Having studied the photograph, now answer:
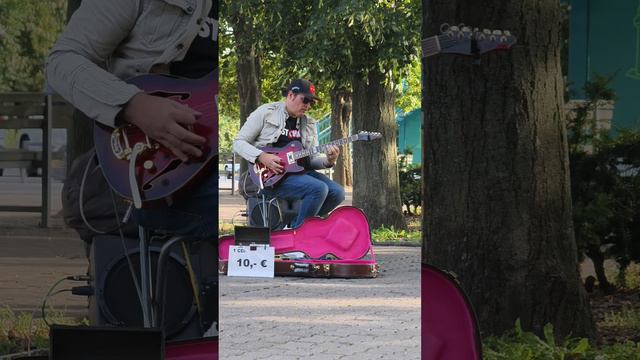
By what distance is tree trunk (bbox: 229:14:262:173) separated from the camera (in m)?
4.29

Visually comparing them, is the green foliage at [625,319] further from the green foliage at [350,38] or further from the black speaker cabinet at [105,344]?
the black speaker cabinet at [105,344]

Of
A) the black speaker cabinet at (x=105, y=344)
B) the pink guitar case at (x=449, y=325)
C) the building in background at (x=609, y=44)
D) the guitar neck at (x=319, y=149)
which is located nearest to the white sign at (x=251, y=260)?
the guitar neck at (x=319, y=149)

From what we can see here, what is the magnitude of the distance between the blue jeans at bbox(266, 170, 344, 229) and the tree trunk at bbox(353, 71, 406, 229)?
270 mm

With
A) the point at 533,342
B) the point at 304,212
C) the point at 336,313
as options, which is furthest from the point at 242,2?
the point at 304,212

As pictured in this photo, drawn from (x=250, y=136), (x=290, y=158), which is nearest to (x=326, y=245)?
(x=250, y=136)

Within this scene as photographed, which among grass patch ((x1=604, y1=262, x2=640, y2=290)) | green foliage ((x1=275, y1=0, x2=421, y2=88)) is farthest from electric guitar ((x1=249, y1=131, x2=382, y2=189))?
grass patch ((x1=604, y1=262, x2=640, y2=290))

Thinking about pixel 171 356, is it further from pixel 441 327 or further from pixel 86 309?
pixel 441 327

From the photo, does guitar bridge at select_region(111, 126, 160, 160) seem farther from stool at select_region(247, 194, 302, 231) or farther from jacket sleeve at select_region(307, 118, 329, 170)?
stool at select_region(247, 194, 302, 231)

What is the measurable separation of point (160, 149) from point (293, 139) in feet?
11.1

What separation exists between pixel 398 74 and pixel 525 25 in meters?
0.72

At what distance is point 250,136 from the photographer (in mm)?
7777

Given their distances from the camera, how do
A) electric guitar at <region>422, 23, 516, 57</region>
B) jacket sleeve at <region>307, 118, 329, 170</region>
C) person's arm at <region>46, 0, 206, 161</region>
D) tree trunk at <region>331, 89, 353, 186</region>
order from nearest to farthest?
person's arm at <region>46, 0, 206, 161</region>
electric guitar at <region>422, 23, 516, 57</region>
tree trunk at <region>331, 89, 353, 186</region>
jacket sleeve at <region>307, 118, 329, 170</region>

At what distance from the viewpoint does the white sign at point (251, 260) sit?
29.7 feet

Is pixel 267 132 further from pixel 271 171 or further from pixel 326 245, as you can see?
pixel 326 245
